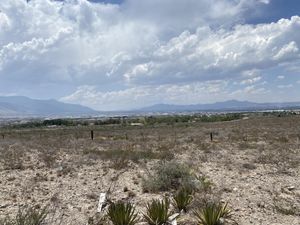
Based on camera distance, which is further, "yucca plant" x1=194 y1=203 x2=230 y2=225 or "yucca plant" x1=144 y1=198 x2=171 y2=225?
"yucca plant" x1=144 y1=198 x2=171 y2=225

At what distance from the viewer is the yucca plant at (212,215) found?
10062 mm

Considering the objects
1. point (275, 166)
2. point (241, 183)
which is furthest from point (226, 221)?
point (275, 166)

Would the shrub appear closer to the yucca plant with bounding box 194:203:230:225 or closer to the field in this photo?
the field

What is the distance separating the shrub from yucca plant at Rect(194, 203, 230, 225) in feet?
10.1

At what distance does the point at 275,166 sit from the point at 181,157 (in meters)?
5.65

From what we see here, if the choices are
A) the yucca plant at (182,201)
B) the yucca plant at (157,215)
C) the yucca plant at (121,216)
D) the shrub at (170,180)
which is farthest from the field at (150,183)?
the yucca plant at (121,216)

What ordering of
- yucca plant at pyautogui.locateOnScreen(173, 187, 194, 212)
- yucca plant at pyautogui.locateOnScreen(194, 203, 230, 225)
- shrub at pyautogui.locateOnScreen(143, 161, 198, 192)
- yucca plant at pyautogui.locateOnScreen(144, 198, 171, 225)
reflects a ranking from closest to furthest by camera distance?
yucca plant at pyautogui.locateOnScreen(194, 203, 230, 225), yucca plant at pyautogui.locateOnScreen(144, 198, 171, 225), yucca plant at pyautogui.locateOnScreen(173, 187, 194, 212), shrub at pyautogui.locateOnScreen(143, 161, 198, 192)

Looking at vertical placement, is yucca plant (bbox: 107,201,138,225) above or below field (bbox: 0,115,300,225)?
above

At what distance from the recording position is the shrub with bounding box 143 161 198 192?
1417 centimetres

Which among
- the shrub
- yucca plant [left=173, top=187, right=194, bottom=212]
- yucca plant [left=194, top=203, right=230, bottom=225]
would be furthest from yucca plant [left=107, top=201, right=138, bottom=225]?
the shrub

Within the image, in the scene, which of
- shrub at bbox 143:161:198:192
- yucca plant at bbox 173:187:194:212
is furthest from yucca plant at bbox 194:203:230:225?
shrub at bbox 143:161:198:192

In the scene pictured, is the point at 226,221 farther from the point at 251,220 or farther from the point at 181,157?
the point at 181,157

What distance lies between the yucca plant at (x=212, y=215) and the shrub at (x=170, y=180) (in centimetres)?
308

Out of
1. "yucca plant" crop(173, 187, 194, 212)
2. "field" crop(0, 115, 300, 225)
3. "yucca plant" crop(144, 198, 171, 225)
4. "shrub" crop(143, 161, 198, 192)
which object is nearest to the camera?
"yucca plant" crop(144, 198, 171, 225)
